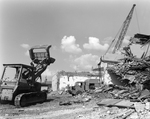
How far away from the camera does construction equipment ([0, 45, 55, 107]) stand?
9727mm

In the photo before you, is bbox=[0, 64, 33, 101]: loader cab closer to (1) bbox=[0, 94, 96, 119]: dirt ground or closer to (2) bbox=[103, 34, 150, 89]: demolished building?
(1) bbox=[0, 94, 96, 119]: dirt ground

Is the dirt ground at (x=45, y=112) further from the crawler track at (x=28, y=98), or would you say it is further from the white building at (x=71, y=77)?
the white building at (x=71, y=77)

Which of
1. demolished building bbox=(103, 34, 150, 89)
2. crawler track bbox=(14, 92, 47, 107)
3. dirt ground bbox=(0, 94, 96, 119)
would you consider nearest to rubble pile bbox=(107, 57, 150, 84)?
demolished building bbox=(103, 34, 150, 89)

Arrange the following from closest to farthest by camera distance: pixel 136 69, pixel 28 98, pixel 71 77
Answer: pixel 28 98, pixel 136 69, pixel 71 77

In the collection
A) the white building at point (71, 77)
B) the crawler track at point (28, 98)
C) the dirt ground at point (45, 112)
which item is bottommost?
the dirt ground at point (45, 112)

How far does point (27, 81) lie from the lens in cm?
1093

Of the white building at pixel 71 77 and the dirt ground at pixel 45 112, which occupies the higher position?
the white building at pixel 71 77

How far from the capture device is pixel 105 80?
60.6ft

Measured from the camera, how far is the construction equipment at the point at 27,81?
9.73m

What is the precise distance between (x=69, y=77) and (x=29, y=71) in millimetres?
21023

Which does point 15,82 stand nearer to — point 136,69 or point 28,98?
point 28,98

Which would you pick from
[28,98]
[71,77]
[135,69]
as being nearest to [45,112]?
[28,98]

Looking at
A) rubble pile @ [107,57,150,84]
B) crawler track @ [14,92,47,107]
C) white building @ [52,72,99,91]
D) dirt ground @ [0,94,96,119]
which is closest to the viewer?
dirt ground @ [0,94,96,119]

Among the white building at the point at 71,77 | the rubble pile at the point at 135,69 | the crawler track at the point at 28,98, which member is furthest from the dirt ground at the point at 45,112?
the white building at the point at 71,77
